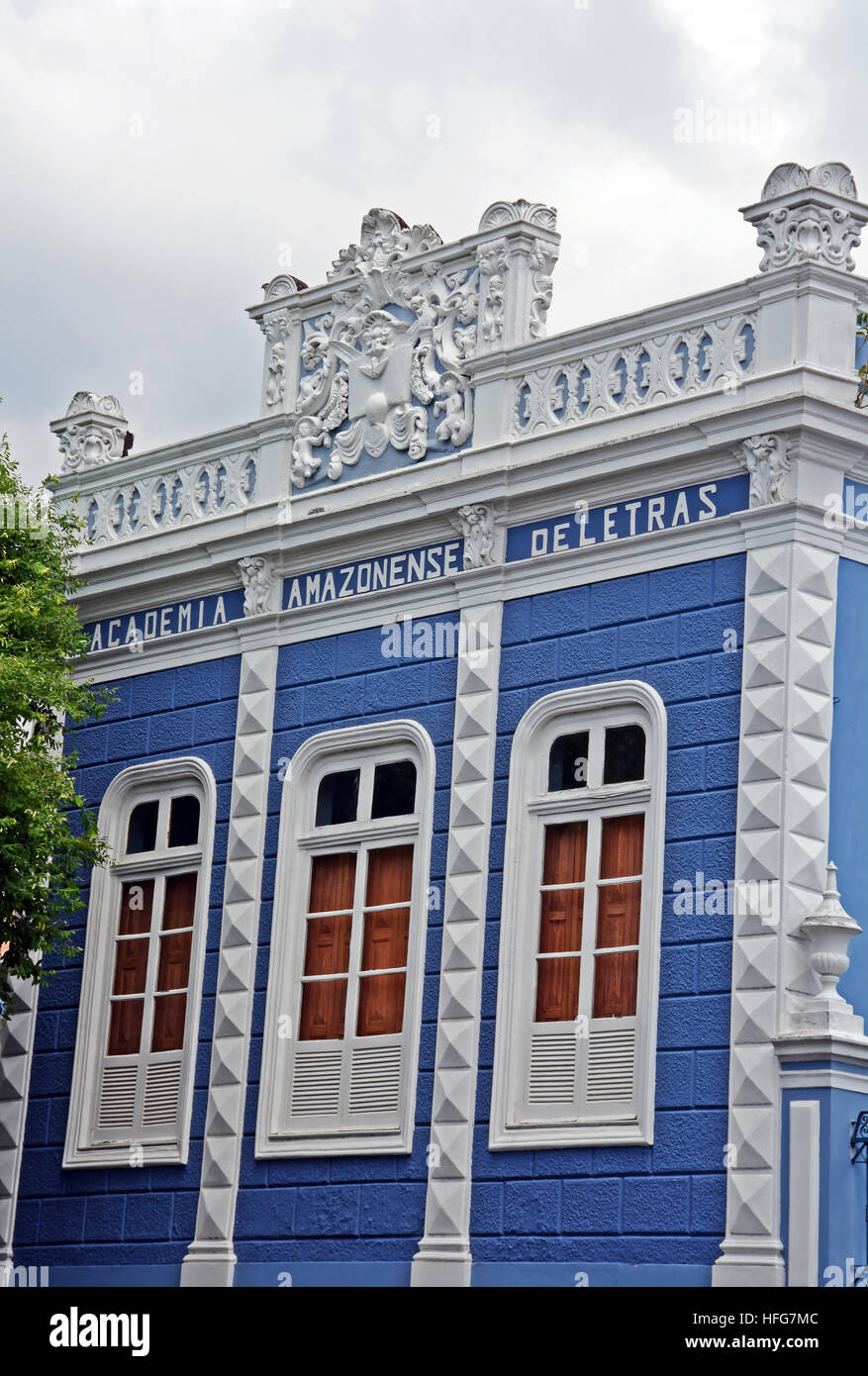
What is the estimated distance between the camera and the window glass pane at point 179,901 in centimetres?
1981

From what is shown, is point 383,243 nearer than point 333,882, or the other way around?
point 333,882

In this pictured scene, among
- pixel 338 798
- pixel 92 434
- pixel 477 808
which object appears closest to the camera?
pixel 477 808

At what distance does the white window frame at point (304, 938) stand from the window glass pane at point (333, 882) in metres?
0.08

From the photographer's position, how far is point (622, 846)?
16.7m

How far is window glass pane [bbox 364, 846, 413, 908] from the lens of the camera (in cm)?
1812

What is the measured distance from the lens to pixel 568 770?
56.5ft

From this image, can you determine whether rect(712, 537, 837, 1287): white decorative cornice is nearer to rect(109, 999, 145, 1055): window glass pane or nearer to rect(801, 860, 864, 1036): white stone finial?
rect(801, 860, 864, 1036): white stone finial

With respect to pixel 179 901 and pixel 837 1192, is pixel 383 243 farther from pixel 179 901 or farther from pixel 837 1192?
pixel 837 1192

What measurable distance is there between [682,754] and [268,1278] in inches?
211

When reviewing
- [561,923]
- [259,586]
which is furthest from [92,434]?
[561,923]

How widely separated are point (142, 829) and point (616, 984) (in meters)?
5.75

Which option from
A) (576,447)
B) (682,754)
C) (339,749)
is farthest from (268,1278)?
(576,447)

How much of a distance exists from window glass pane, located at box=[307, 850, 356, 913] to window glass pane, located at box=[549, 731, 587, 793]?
210cm
